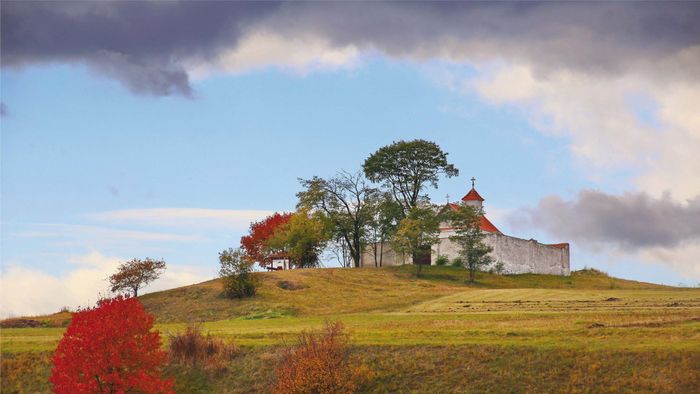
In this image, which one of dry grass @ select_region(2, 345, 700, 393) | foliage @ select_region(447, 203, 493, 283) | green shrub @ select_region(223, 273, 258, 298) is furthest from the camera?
foliage @ select_region(447, 203, 493, 283)

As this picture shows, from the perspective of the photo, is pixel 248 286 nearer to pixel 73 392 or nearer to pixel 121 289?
pixel 121 289

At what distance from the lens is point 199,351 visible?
4350cm

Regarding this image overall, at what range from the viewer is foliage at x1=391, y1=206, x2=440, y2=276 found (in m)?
94.8

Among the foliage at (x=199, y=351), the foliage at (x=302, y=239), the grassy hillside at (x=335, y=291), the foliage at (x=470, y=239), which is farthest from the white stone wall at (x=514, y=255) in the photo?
the foliage at (x=199, y=351)

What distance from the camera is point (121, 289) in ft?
247

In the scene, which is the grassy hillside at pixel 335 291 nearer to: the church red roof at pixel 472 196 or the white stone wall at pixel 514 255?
the white stone wall at pixel 514 255

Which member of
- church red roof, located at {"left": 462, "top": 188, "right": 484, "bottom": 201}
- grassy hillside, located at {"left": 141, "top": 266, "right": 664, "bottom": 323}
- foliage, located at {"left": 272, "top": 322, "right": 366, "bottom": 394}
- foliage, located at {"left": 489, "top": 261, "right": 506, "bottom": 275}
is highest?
church red roof, located at {"left": 462, "top": 188, "right": 484, "bottom": 201}

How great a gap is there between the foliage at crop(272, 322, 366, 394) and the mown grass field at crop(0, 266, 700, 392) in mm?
903

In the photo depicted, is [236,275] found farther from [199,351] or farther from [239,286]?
[199,351]

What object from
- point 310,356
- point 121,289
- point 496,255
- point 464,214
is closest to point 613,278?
point 496,255

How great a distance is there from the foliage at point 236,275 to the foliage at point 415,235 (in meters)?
25.0

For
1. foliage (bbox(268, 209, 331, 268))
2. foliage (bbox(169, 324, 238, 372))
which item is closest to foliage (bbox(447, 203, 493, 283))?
foliage (bbox(268, 209, 331, 268))

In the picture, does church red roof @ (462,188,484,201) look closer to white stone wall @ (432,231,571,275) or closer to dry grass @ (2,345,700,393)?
white stone wall @ (432,231,571,275)

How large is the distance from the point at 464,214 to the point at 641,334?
5347cm
